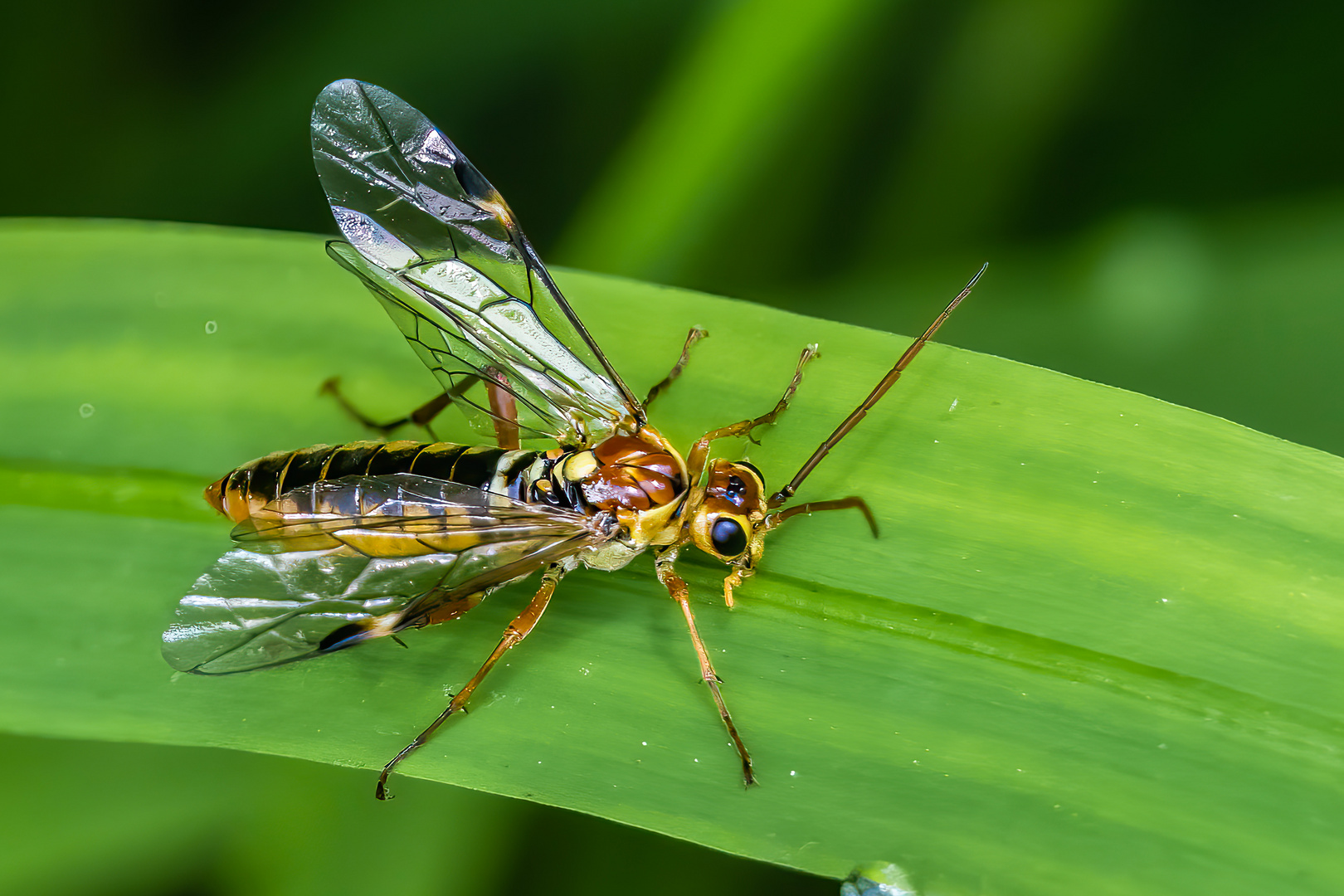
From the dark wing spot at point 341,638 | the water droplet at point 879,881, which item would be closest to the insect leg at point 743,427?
the dark wing spot at point 341,638

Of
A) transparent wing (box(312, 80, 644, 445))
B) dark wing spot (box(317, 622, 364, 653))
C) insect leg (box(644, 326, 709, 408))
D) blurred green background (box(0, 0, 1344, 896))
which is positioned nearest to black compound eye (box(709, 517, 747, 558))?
insect leg (box(644, 326, 709, 408))

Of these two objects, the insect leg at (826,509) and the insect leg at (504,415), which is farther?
the insect leg at (504,415)

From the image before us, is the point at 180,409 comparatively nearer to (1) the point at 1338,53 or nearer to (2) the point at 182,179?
(2) the point at 182,179

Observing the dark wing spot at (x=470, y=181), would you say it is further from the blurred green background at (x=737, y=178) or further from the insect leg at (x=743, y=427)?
the insect leg at (x=743, y=427)

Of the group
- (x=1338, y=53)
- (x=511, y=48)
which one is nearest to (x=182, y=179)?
(x=511, y=48)

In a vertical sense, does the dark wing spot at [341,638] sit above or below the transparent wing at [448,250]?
below

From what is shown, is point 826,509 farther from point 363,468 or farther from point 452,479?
point 363,468

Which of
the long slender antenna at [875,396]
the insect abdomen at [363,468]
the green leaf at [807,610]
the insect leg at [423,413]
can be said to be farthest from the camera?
the insect leg at [423,413]

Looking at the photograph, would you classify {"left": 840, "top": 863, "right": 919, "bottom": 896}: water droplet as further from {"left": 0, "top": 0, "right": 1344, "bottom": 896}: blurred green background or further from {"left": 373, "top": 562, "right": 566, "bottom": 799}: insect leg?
{"left": 373, "top": 562, "right": 566, "bottom": 799}: insect leg
